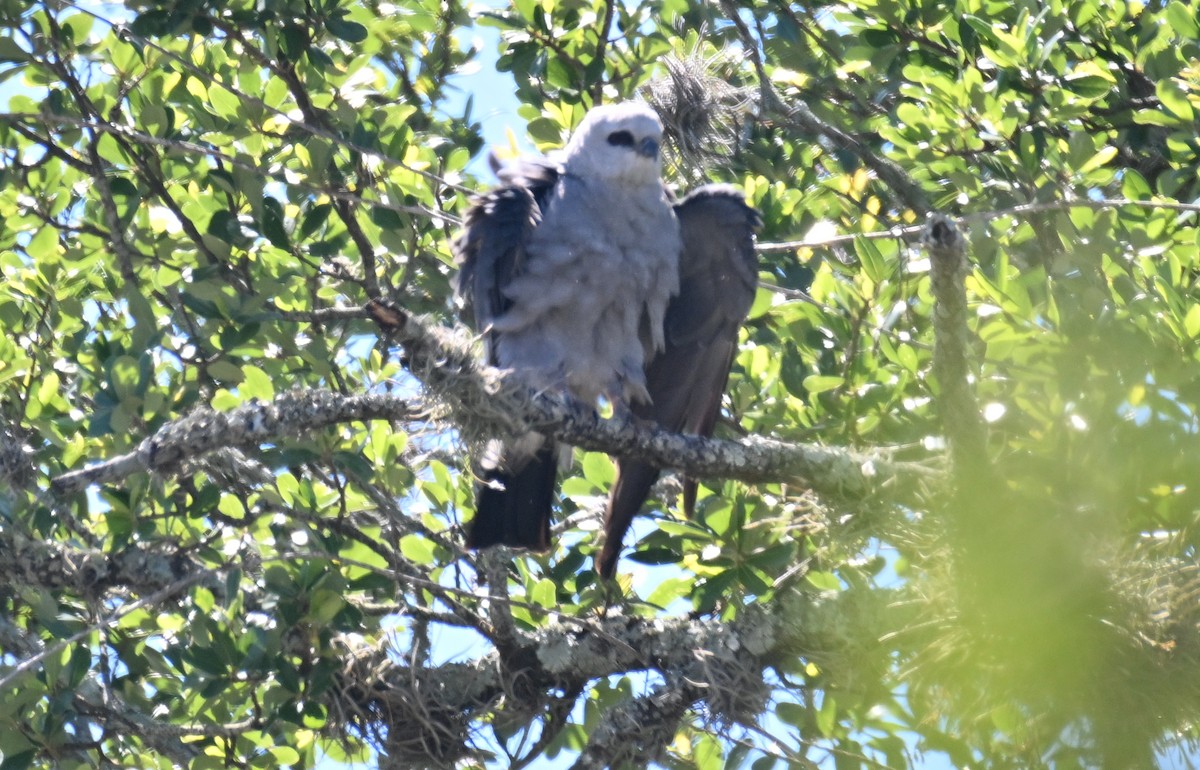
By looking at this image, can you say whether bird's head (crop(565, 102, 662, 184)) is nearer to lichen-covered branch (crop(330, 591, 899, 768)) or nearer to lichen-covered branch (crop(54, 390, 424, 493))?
lichen-covered branch (crop(330, 591, 899, 768))

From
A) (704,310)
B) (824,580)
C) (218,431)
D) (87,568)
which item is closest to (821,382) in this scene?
(824,580)

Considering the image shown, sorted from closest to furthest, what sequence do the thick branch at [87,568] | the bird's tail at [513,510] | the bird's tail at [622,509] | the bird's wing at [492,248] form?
the thick branch at [87,568] < the bird's tail at [622,509] < the bird's tail at [513,510] < the bird's wing at [492,248]

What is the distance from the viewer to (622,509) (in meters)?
3.03

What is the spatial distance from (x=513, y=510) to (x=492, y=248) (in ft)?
2.34

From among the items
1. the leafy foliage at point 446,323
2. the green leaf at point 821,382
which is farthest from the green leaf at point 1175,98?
the green leaf at point 821,382

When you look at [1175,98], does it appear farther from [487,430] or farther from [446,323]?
[446,323]

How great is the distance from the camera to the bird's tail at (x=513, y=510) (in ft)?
10.2

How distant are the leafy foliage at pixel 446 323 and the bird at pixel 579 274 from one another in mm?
205

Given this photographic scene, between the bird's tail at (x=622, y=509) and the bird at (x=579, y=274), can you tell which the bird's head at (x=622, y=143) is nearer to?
the bird at (x=579, y=274)

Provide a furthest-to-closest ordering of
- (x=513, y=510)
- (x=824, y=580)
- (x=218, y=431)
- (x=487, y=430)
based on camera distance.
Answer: (x=513, y=510) → (x=824, y=580) → (x=487, y=430) → (x=218, y=431)

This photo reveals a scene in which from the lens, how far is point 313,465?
10.9ft

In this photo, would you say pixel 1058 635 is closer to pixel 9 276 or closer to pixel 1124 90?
pixel 1124 90

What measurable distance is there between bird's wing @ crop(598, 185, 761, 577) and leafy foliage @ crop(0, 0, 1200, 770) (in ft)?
0.33

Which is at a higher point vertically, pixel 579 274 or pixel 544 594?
pixel 579 274
